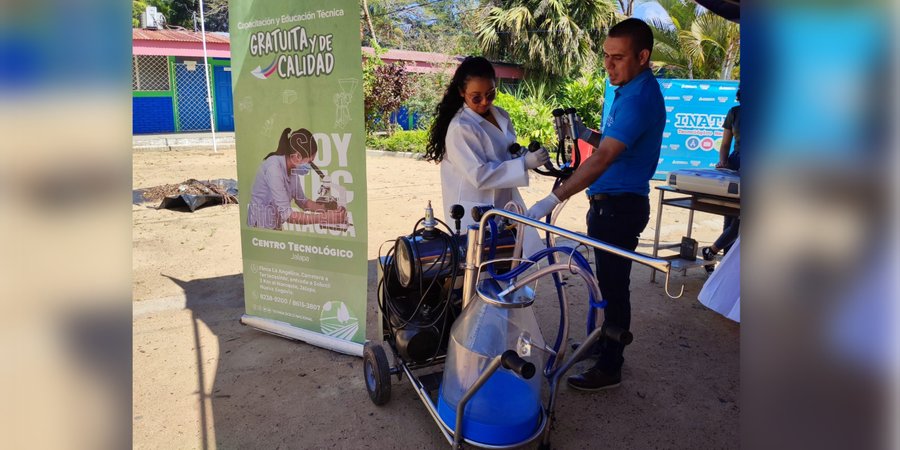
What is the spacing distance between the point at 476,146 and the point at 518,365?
58.8 inches

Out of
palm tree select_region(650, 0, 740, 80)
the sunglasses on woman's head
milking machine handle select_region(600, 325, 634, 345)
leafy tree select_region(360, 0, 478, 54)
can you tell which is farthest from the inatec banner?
leafy tree select_region(360, 0, 478, 54)

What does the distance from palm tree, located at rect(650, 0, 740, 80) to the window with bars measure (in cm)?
1511

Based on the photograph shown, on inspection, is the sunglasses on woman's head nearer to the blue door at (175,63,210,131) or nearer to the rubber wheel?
the rubber wheel

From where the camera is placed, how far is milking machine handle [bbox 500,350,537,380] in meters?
1.74

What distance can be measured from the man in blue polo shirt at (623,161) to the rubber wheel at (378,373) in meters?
1.11

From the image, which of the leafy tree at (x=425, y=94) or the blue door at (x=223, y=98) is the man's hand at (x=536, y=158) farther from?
the blue door at (x=223, y=98)

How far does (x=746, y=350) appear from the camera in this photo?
79cm

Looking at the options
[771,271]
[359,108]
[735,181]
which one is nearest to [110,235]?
[771,271]

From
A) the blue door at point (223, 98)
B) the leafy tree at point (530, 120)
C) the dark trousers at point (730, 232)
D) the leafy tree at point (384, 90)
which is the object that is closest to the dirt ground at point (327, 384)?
the dark trousers at point (730, 232)

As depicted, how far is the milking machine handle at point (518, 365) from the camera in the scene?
68.4 inches

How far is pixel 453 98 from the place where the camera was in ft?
10.3

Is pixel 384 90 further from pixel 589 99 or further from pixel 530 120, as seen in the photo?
pixel 589 99

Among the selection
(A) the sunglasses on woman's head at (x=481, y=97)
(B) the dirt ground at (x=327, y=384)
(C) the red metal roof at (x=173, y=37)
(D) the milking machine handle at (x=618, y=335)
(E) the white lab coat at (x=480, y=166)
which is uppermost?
(C) the red metal roof at (x=173, y=37)

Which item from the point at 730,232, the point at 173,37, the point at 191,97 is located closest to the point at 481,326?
the point at 730,232
